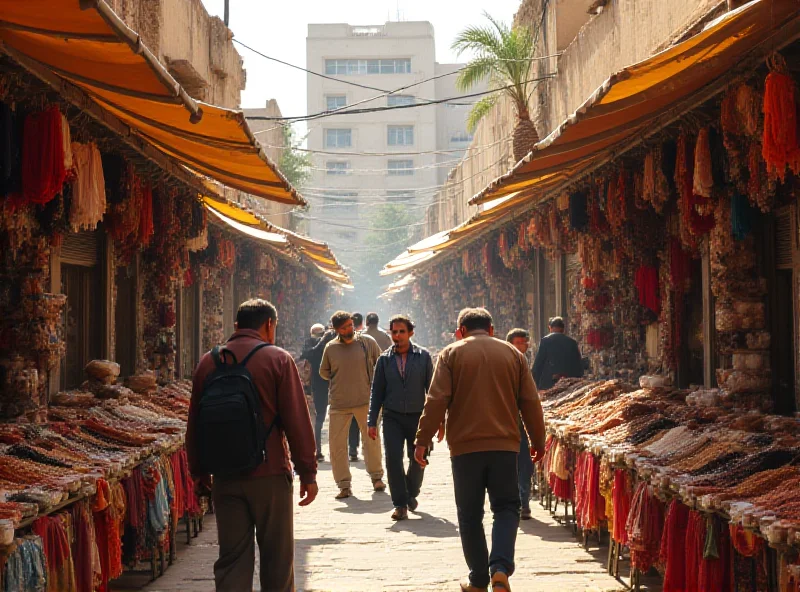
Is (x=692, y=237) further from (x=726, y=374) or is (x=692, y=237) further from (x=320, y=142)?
(x=320, y=142)

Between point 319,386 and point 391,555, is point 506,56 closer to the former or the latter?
point 319,386

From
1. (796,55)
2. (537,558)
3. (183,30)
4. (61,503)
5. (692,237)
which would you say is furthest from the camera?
(183,30)

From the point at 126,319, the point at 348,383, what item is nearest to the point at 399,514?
the point at 348,383

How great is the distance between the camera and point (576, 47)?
1351 centimetres

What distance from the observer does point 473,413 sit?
6.09 m

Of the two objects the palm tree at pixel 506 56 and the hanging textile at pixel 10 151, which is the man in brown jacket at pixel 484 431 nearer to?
the hanging textile at pixel 10 151

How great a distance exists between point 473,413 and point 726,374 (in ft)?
10.6

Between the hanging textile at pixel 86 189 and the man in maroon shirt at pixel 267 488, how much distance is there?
2.72m

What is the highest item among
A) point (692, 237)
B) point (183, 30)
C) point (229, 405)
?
point (183, 30)

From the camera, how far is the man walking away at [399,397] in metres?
9.12

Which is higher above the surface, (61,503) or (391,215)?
(391,215)

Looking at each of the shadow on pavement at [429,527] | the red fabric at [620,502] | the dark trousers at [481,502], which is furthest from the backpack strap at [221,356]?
the shadow on pavement at [429,527]

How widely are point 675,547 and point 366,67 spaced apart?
62545 millimetres

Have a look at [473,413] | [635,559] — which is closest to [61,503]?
[473,413]
